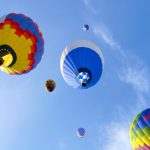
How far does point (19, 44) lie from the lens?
18984 millimetres

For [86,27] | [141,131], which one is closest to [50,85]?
[86,27]

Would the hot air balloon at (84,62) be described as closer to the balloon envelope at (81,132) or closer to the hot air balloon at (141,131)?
the balloon envelope at (81,132)

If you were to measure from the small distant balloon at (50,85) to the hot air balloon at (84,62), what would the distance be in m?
1.20

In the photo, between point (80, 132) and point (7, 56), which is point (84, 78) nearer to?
point (80, 132)

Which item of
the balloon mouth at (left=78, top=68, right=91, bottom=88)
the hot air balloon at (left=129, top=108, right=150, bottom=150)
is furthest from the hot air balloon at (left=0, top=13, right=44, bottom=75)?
the hot air balloon at (left=129, top=108, right=150, bottom=150)

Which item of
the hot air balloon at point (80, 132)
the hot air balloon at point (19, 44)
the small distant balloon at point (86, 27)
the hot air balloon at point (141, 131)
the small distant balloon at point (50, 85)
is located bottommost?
the hot air balloon at point (141, 131)

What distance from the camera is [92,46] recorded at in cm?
1966

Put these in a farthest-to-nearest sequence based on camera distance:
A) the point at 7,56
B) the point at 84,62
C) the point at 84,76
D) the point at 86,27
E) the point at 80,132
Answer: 1. the point at 86,27
2. the point at 80,132
3. the point at 84,76
4. the point at 84,62
5. the point at 7,56

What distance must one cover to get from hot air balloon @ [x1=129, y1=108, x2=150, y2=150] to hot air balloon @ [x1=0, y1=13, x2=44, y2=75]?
6.34 m

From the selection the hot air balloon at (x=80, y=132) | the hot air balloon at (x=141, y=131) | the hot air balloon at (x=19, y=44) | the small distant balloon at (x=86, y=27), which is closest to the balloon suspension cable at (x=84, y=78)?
the hot air balloon at (x=19, y=44)

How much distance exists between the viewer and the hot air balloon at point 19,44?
18656 mm

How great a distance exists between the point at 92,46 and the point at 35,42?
2.79 meters

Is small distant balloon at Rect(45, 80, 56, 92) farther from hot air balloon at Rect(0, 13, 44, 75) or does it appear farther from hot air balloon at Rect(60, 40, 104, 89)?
hot air balloon at Rect(0, 13, 44, 75)

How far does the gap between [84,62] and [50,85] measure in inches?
79.4
